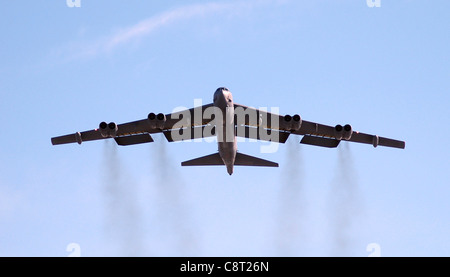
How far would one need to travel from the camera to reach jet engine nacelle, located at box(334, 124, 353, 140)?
5238 centimetres

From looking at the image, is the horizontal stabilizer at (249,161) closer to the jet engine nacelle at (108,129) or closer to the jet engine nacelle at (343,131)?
the jet engine nacelle at (343,131)

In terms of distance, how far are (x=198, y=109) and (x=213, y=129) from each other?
6.40 ft

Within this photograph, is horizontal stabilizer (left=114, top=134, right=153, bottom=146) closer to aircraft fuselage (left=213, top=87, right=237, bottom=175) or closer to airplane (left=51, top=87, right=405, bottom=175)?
airplane (left=51, top=87, right=405, bottom=175)

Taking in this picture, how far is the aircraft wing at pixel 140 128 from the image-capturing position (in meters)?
51.1

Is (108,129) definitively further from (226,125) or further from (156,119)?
(226,125)

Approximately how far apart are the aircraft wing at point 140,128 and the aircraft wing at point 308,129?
291cm

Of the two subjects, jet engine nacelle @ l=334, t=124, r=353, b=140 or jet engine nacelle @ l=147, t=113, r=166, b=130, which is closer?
jet engine nacelle @ l=147, t=113, r=166, b=130

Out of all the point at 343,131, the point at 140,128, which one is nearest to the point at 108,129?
the point at 140,128

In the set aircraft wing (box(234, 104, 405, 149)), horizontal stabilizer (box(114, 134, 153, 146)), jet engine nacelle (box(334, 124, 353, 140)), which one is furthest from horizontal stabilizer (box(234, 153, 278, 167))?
horizontal stabilizer (box(114, 134, 153, 146))

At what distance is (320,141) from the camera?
5441 centimetres

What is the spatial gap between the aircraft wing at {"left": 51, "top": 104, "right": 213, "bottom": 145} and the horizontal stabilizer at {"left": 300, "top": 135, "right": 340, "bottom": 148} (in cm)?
686
